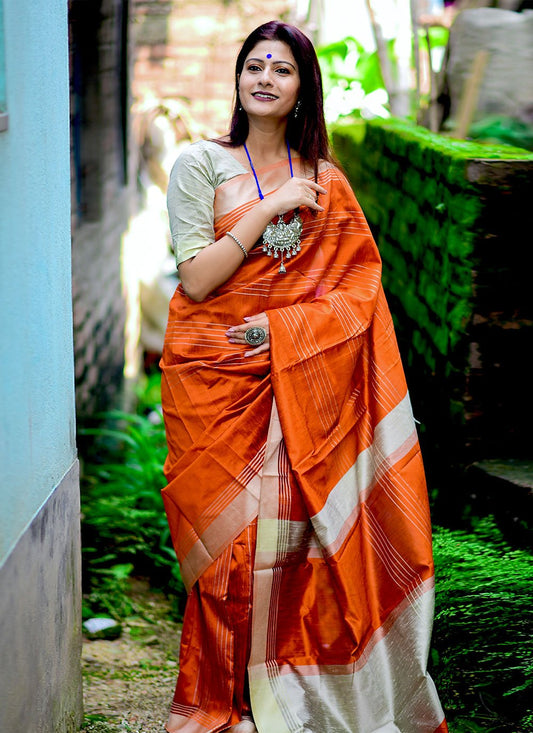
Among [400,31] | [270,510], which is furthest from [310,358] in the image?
[400,31]

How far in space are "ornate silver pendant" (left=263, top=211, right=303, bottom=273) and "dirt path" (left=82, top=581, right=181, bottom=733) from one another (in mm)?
1520

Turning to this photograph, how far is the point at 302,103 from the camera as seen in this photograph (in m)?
2.82

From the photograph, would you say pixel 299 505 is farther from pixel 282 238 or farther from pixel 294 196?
pixel 294 196

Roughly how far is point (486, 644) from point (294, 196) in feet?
5.10

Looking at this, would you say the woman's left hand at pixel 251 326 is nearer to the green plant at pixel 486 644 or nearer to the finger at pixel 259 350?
the finger at pixel 259 350

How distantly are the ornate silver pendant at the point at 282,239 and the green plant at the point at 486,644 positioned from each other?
48.7 inches

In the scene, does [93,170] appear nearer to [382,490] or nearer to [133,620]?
[133,620]

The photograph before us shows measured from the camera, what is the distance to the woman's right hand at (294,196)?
2643 millimetres

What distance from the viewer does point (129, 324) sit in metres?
7.03

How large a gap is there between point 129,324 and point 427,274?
3.70 m

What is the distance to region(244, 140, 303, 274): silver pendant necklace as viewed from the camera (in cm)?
271

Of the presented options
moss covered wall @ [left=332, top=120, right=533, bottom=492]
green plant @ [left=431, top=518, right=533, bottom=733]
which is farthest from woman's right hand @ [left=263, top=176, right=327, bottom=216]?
green plant @ [left=431, top=518, right=533, bottom=733]

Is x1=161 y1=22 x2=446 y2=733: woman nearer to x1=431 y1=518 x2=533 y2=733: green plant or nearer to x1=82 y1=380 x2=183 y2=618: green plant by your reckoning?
x1=431 y1=518 x2=533 y2=733: green plant

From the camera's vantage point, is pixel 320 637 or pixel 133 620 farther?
pixel 133 620
